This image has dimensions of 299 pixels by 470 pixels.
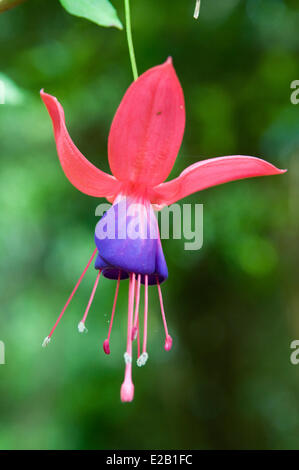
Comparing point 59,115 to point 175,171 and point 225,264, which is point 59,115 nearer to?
point 175,171

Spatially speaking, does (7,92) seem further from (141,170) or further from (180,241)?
(180,241)

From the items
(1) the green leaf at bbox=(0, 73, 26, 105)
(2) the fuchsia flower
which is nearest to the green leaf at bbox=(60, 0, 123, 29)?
(2) the fuchsia flower

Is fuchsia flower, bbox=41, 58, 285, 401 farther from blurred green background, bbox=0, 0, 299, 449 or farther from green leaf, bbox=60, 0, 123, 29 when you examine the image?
blurred green background, bbox=0, 0, 299, 449

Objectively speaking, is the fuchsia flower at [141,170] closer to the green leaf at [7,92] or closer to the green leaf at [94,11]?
the green leaf at [94,11]

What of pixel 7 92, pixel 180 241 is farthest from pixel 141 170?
pixel 180 241

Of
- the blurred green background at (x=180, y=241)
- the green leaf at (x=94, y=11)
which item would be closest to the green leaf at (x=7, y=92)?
the green leaf at (x=94, y=11)

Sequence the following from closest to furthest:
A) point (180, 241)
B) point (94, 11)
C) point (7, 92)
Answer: point (94, 11), point (7, 92), point (180, 241)
